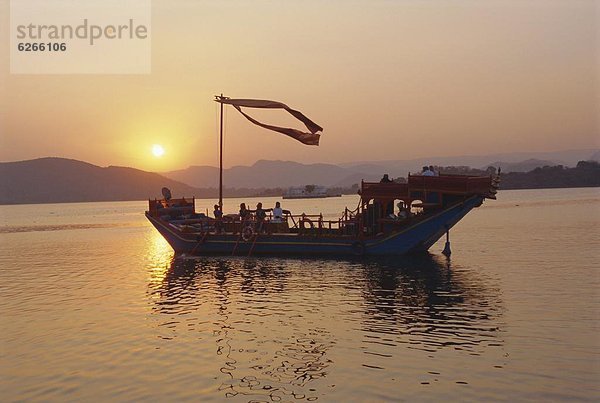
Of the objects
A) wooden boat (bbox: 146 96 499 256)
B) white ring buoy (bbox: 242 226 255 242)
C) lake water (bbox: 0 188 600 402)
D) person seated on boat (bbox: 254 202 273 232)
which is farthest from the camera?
white ring buoy (bbox: 242 226 255 242)

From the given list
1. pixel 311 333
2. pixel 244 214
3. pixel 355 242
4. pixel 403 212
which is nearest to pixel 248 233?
pixel 244 214

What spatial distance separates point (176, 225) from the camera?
124 ft

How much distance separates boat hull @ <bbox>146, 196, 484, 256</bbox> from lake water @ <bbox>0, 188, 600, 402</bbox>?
1.36m

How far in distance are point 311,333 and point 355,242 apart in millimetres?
16008

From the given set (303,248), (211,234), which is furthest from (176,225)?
(303,248)

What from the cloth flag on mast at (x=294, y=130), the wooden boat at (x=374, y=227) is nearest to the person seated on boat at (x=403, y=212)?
the wooden boat at (x=374, y=227)

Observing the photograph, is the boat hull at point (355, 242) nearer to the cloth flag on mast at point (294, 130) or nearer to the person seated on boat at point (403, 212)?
the person seated on boat at point (403, 212)

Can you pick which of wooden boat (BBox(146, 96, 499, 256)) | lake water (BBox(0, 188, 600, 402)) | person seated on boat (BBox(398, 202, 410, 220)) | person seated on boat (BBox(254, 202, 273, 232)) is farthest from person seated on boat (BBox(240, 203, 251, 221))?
person seated on boat (BBox(398, 202, 410, 220))

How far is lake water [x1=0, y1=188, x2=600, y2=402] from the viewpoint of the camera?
37.8ft

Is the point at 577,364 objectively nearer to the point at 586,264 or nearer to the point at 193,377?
the point at 193,377

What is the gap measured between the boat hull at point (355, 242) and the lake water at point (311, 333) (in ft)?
4.46

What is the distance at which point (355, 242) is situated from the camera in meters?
31.5

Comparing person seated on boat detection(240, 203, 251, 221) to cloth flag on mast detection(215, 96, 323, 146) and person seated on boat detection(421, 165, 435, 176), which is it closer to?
cloth flag on mast detection(215, 96, 323, 146)

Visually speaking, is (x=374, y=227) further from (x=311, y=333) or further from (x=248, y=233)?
(x=311, y=333)
